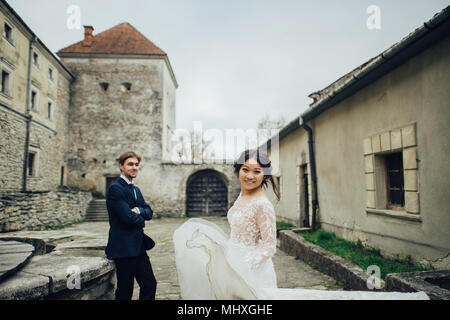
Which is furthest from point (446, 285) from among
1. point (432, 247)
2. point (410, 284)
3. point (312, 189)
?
point (312, 189)

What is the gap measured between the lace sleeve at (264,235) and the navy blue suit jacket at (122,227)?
48.7 inches

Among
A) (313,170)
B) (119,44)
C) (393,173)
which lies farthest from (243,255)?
(119,44)

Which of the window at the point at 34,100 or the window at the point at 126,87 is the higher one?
the window at the point at 126,87

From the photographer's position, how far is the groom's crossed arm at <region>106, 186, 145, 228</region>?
261cm

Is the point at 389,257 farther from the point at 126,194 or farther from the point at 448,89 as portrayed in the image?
the point at 126,194

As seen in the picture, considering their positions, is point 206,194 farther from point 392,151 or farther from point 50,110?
point 392,151

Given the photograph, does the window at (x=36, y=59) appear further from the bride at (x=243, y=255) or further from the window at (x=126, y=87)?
the bride at (x=243, y=255)

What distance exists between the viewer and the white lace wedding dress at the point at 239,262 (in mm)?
1673

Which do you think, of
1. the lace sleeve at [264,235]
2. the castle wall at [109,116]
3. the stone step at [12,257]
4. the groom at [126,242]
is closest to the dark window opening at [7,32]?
the castle wall at [109,116]

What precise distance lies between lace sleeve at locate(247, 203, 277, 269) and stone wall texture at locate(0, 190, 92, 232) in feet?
32.5

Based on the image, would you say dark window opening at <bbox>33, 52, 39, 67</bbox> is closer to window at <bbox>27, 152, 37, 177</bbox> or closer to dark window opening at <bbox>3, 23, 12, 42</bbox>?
dark window opening at <bbox>3, 23, 12, 42</bbox>

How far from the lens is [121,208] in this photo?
2.61 m

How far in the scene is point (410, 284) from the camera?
2.55 metres

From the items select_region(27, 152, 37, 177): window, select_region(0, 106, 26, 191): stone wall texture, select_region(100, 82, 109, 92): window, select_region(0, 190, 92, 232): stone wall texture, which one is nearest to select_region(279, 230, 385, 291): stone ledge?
select_region(0, 190, 92, 232): stone wall texture
